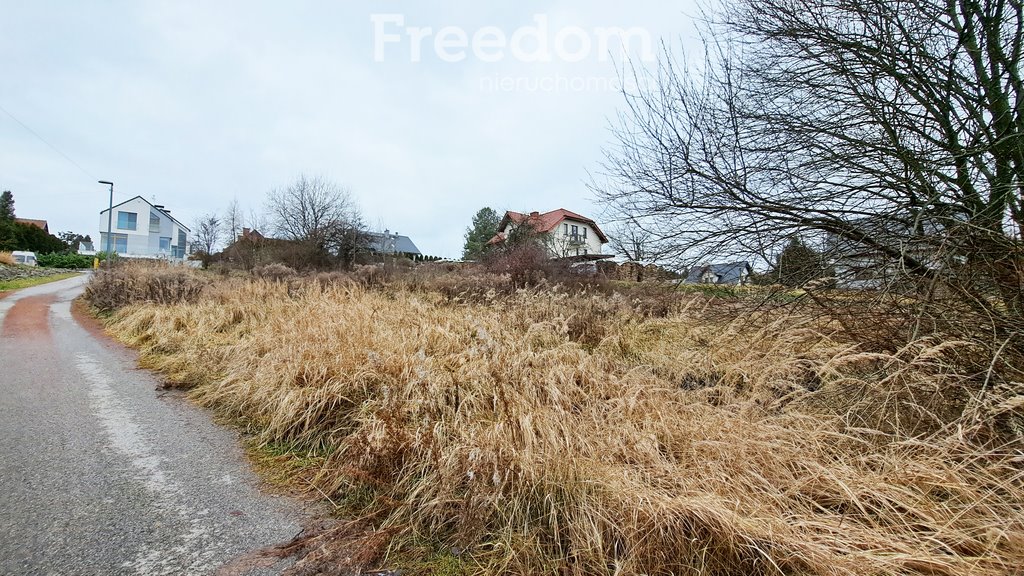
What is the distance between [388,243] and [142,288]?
82.7 ft

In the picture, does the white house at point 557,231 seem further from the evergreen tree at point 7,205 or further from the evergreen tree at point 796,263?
the evergreen tree at point 7,205

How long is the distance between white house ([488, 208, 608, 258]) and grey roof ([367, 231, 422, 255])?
800 cm

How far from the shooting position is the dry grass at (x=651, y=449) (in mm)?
1749

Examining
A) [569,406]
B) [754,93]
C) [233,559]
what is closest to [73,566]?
[233,559]

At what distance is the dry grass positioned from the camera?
5.74 ft

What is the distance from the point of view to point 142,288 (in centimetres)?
981

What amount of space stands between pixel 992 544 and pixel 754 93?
4134 mm

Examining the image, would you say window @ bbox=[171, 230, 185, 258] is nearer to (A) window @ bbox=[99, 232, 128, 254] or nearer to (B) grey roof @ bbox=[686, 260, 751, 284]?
(A) window @ bbox=[99, 232, 128, 254]

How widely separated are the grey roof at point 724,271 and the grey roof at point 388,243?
22.7 meters

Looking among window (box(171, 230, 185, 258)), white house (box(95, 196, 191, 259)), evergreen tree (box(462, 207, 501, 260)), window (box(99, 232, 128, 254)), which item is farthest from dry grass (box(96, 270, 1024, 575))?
window (box(171, 230, 185, 258))

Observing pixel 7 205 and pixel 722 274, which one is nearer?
pixel 722 274

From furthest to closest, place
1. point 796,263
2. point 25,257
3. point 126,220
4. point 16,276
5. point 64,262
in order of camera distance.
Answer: point 126,220 → point 64,262 → point 25,257 → point 16,276 → point 796,263

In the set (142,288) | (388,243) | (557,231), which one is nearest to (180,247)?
(388,243)

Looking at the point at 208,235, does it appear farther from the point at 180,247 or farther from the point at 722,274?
the point at 722,274
